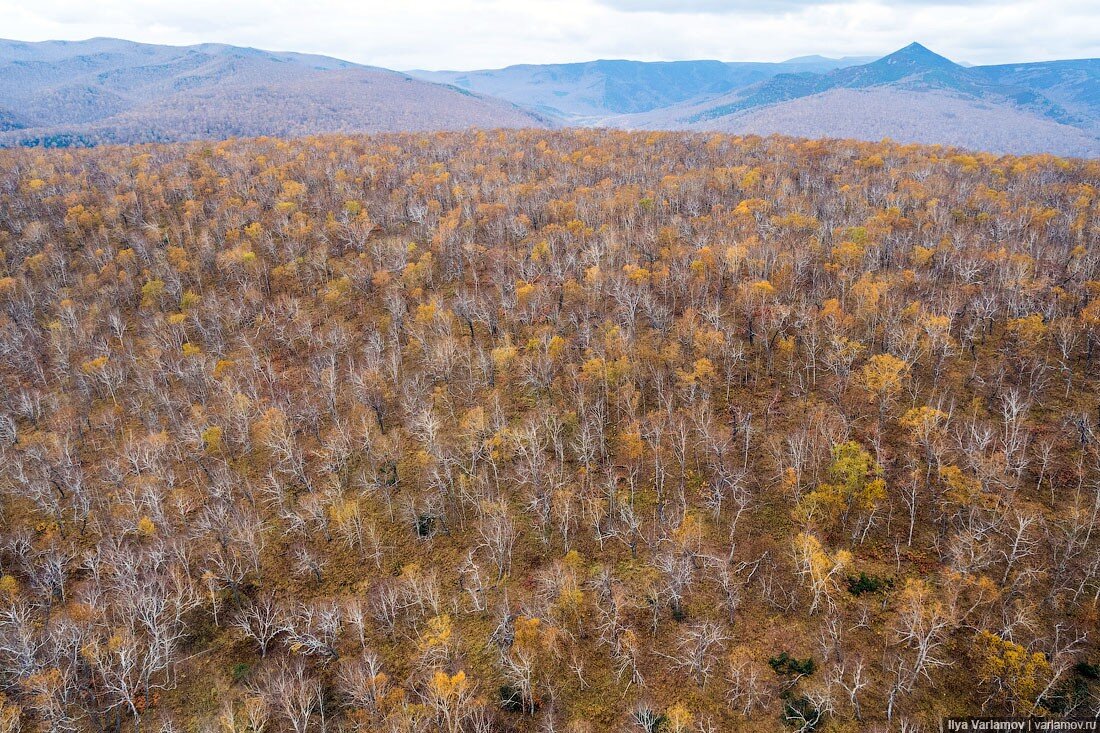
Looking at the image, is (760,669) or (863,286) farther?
(863,286)

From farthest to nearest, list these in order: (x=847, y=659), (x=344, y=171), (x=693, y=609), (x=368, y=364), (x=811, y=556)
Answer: (x=344, y=171) → (x=368, y=364) → (x=693, y=609) → (x=811, y=556) → (x=847, y=659)

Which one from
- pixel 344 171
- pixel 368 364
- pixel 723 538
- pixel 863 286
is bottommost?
pixel 723 538

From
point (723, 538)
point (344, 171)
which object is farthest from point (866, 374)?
→ point (344, 171)

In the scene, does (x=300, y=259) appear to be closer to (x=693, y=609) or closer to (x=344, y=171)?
(x=344, y=171)

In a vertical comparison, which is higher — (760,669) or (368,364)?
(368,364)

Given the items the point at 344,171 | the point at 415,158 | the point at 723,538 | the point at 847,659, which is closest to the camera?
the point at 847,659

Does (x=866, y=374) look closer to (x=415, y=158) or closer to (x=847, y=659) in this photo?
(x=847, y=659)
